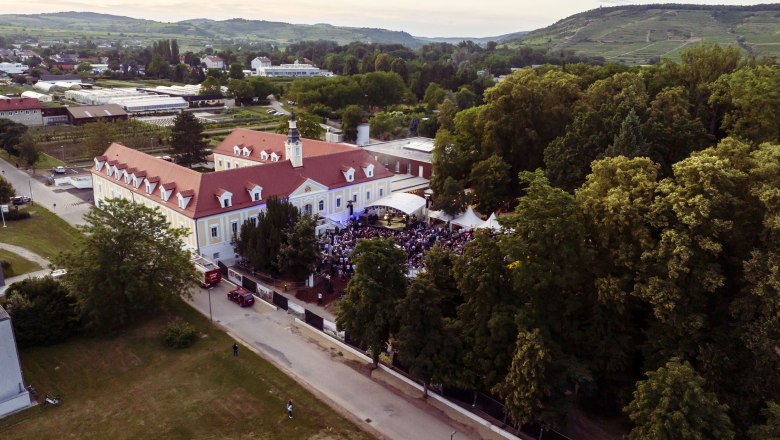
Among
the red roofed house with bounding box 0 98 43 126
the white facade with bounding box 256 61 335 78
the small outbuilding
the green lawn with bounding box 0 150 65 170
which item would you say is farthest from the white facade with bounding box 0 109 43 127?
the white facade with bounding box 256 61 335 78

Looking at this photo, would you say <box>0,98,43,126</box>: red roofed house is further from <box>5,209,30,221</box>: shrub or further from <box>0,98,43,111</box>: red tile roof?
<box>5,209,30,221</box>: shrub

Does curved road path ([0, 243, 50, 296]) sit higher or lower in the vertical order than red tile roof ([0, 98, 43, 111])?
lower

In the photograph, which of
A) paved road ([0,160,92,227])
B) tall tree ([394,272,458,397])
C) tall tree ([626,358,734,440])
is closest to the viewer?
tall tree ([626,358,734,440])

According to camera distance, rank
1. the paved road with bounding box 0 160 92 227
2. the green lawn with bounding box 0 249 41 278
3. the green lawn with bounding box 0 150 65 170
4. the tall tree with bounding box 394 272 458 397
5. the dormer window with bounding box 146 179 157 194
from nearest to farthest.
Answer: the tall tree with bounding box 394 272 458 397 → the green lawn with bounding box 0 249 41 278 → the dormer window with bounding box 146 179 157 194 → the paved road with bounding box 0 160 92 227 → the green lawn with bounding box 0 150 65 170

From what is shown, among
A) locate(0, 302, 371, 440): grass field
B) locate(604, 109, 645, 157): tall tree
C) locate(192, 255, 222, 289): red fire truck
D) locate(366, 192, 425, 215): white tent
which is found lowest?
locate(0, 302, 371, 440): grass field

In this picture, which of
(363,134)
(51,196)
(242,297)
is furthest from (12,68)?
(242,297)

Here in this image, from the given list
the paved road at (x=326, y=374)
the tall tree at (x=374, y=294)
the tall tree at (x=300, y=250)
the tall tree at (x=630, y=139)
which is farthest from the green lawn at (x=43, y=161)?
the tall tree at (x=630, y=139)

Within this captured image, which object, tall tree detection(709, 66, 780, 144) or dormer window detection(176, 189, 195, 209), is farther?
dormer window detection(176, 189, 195, 209)

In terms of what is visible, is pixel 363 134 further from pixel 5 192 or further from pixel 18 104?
pixel 18 104
